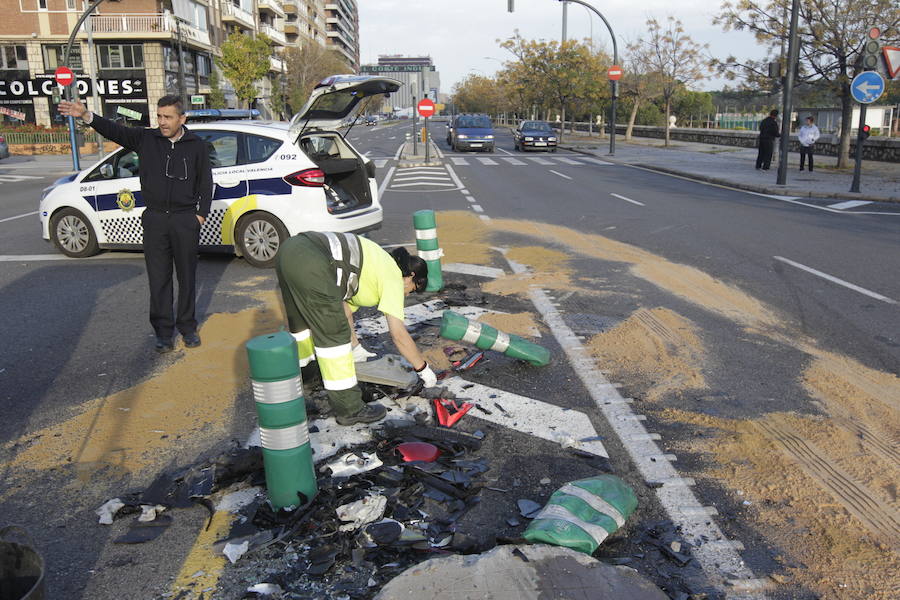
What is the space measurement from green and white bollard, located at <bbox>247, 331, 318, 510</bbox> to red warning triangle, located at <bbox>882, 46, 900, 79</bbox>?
17015mm

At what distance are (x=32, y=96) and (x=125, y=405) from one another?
157 ft

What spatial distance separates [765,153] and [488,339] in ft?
71.9

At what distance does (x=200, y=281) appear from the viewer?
8539 mm

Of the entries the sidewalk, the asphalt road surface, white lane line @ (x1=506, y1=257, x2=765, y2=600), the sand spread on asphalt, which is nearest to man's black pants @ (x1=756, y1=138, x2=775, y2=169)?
the sidewalk

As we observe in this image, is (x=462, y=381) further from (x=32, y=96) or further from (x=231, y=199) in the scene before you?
(x=32, y=96)

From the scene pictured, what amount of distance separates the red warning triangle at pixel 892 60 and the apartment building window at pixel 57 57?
1711 inches

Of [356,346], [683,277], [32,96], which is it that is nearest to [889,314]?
[683,277]

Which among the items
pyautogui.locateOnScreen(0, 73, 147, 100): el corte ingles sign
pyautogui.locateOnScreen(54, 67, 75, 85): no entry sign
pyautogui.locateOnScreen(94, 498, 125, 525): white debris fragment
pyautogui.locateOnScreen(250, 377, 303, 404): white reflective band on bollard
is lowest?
pyautogui.locateOnScreen(94, 498, 125, 525): white debris fragment

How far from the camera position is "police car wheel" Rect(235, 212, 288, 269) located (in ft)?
29.5

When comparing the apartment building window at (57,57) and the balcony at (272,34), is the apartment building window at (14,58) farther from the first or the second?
the balcony at (272,34)

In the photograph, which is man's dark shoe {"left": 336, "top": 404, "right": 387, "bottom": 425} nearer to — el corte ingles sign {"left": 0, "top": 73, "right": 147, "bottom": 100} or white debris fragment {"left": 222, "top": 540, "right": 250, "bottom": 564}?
white debris fragment {"left": 222, "top": 540, "right": 250, "bottom": 564}

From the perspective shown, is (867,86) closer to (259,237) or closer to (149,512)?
(259,237)

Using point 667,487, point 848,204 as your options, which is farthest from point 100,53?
point 667,487

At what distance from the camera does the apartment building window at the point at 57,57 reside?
44.9m
